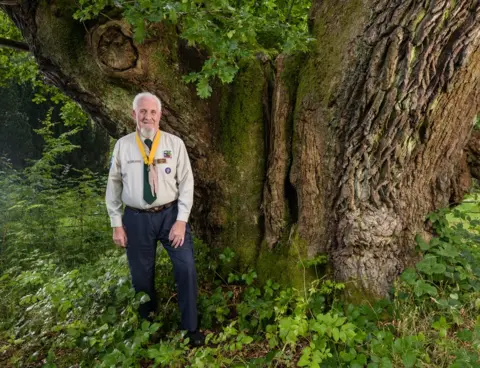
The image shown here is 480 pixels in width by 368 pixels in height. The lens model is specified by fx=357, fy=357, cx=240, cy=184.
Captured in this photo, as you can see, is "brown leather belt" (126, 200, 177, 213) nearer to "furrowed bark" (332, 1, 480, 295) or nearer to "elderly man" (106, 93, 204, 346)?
"elderly man" (106, 93, 204, 346)

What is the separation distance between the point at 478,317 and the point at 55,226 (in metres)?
6.48

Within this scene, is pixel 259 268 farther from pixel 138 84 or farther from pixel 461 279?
pixel 138 84

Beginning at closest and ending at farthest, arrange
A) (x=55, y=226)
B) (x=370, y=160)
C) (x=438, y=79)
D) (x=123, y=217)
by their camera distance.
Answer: (x=438, y=79), (x=370, y=160), (x=123, y=217), (x=55, y=226)

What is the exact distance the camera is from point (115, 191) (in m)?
3.18

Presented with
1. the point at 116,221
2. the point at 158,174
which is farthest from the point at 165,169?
the point at 116,221

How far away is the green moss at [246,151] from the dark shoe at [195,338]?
0.85 meters

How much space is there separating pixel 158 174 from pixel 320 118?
147 centimetres

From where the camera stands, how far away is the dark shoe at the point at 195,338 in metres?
3.05

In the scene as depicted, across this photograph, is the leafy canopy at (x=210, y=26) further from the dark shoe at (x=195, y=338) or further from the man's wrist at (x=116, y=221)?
the dark shoe at (x=195, y=338)

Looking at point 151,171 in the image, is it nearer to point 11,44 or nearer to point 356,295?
point 356,295

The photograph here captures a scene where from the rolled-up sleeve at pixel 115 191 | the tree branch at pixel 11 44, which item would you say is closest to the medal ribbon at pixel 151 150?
the rolled-up sleeve at pixel 115 191

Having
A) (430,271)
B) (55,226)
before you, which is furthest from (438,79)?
(55,226)

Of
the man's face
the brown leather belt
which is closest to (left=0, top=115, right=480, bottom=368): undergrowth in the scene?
the brown leather belt

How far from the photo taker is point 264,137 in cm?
364
